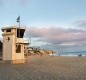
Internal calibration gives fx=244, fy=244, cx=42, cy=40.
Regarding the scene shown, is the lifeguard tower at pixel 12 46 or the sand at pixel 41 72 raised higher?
the lifeguard tower at pixel 12 46

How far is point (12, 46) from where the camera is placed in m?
45.5

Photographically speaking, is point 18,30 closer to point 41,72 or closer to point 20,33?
point 20,33

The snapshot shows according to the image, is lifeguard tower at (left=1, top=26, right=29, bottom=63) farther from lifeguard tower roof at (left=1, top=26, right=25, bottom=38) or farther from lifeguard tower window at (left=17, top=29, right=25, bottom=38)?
lifeguard tower window at (left=17, top=29, right=25, bottom=38)

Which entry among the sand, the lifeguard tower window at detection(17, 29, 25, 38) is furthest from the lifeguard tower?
the sand

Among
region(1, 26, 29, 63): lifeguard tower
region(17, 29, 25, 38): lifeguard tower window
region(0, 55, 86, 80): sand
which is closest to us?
region(0, 55, 86, 80): sand

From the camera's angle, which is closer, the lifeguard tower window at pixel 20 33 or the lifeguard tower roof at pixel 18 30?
the lifeguard tower roof at pixel 18 30

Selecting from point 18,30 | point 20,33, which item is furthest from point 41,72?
point 20,33

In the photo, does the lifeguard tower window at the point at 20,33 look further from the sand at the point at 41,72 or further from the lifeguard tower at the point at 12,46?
the sand at the point at 41,72

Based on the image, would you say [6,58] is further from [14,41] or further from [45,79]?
[45,79]

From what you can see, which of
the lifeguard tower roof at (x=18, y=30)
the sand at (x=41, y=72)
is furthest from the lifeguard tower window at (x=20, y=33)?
the sand at (x=41, y=72)

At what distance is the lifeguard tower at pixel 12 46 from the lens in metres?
45.3

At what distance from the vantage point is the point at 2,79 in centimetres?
2212

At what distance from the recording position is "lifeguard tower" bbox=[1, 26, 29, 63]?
45281mm

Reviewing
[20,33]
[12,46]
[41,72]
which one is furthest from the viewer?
[20,33]
